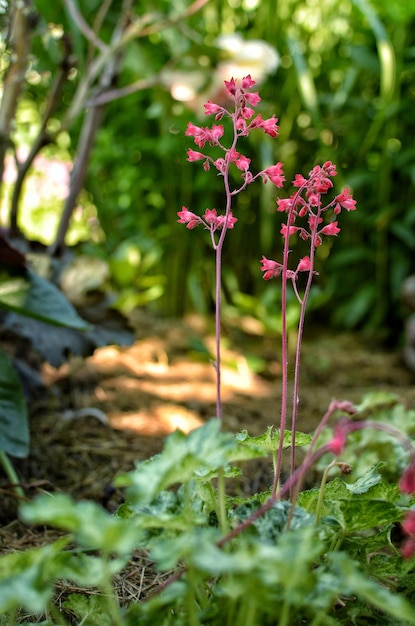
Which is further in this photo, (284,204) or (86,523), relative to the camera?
(284,204)

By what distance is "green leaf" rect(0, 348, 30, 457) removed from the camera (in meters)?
1.04

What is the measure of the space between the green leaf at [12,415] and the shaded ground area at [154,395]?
0.06 meters

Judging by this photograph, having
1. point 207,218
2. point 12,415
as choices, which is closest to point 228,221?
point 207,218

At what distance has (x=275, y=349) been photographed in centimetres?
251

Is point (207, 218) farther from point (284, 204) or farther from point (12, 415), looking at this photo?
Result: point (12, 415)

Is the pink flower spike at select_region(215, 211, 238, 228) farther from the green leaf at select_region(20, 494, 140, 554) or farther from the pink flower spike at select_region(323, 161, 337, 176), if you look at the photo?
the green leaf at select_region(20, 494, 140, 554)

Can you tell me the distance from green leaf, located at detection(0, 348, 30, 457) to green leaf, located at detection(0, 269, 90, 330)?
0.31 ft

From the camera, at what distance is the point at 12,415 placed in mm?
1093

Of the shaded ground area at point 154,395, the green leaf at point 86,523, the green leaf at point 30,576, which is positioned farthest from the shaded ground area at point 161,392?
the green leaf at point 86,523

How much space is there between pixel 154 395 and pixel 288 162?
144cm

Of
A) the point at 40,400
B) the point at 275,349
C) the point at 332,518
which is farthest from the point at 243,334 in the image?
the point at 332,518

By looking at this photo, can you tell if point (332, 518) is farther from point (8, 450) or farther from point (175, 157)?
point (175, 157)

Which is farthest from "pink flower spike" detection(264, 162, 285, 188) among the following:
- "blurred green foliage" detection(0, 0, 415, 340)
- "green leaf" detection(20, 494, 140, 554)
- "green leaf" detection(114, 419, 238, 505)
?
"blurred green foliage" detection(0, 0, 415, 340)

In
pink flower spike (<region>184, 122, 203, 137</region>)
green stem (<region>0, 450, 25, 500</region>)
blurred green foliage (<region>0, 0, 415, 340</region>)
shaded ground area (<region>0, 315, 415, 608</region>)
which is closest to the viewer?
pink flower spike (<region>184, 122, 203, 137</region>)
